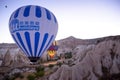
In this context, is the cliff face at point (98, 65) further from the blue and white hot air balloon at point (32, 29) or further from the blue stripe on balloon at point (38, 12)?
the blue stripe on balloon at point (38, 12)

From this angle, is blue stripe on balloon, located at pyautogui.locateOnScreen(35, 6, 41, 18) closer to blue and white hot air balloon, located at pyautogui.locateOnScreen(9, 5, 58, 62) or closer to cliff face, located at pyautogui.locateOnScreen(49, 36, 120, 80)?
blue and white hot air balloon, located at pyautogui.locateOnScreen(9, 5, 58, 62)

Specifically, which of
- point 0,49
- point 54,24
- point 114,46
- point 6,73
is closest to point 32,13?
point 54,24

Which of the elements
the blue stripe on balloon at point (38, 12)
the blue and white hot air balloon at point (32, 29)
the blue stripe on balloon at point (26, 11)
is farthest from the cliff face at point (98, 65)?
the blue stripe on balloon at point (26, 11)

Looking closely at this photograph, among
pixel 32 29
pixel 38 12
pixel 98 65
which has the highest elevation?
pixel 38 12

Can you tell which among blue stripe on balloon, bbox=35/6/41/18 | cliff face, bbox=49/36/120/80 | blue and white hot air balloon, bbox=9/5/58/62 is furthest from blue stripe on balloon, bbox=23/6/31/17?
cliff face, bbox=49/36/120/80

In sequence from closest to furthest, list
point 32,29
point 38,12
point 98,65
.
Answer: point 32,29
point 38,12
point 98,65

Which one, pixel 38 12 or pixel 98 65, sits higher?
pixel 38 12

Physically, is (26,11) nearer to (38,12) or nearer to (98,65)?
(38,12)

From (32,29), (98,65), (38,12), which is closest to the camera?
(32,29)

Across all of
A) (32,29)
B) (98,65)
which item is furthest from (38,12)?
(98,65)
